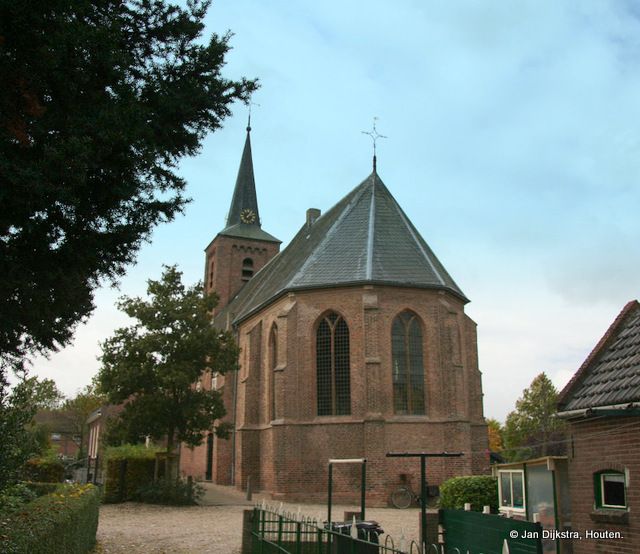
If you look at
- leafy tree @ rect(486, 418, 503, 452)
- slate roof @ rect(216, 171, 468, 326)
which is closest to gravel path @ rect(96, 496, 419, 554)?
slate roof @ rect(216, 171, 468, 326)

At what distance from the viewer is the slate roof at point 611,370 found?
8133mm

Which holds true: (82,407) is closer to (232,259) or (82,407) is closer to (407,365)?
(232,259)

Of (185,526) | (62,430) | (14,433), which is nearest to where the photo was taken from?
(14,433)

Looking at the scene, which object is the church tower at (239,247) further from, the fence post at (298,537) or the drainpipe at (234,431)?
the fence post at (298,537)

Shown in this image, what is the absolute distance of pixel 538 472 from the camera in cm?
1033

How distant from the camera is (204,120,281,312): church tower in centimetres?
4250

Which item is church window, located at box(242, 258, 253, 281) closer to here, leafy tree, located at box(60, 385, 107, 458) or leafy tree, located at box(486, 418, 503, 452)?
leafy tree, located at box(60, 385, 107, 458)

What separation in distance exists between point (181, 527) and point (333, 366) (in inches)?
399

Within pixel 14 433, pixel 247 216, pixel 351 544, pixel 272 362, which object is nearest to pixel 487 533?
pixel 351 544

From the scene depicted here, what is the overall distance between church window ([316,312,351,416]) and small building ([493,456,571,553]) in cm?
1275

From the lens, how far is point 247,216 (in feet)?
148

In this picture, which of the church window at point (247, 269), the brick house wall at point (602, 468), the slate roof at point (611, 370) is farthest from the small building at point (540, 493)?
the church window at point (247, 269)

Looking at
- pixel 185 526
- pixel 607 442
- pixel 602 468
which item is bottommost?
pixel 185 526

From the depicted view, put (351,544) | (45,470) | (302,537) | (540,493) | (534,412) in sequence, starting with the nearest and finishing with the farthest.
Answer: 1. (351,544)
2. (302,537)
3. (540,493)
4. (45,470)
5. (534,412)
